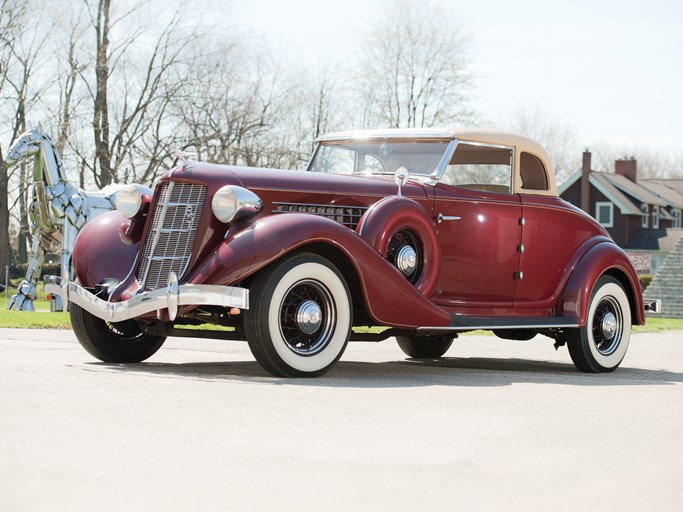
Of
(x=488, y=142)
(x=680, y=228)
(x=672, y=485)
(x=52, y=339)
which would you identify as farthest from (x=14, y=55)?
(x=680, y=228)

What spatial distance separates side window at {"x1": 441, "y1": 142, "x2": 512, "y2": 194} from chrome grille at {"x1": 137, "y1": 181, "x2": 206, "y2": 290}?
2544mm

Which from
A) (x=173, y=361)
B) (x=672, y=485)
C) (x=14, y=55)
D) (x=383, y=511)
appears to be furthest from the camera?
(x=14, y=55)

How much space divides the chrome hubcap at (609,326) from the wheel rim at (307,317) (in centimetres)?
354

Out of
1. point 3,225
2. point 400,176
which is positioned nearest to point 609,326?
point 400,176

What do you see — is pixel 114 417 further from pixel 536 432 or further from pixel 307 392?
pixel 536 432

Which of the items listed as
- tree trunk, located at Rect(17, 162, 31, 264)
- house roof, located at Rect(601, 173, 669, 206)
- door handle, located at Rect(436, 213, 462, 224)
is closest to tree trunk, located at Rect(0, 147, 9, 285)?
tree trunk, located at Rect(17, 162, 31, 264)

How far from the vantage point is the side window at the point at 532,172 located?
10.5 meters

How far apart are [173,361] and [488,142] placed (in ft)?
Answer: 11.8

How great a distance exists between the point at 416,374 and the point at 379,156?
231 cm

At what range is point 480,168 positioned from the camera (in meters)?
10.7

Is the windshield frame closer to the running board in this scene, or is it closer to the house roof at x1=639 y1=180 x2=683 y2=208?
the running board

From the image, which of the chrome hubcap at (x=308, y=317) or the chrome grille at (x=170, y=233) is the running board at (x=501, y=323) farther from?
the chrome grille at (x=170, y=233)

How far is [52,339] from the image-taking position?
12.0 m

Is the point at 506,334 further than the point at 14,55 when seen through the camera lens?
No
